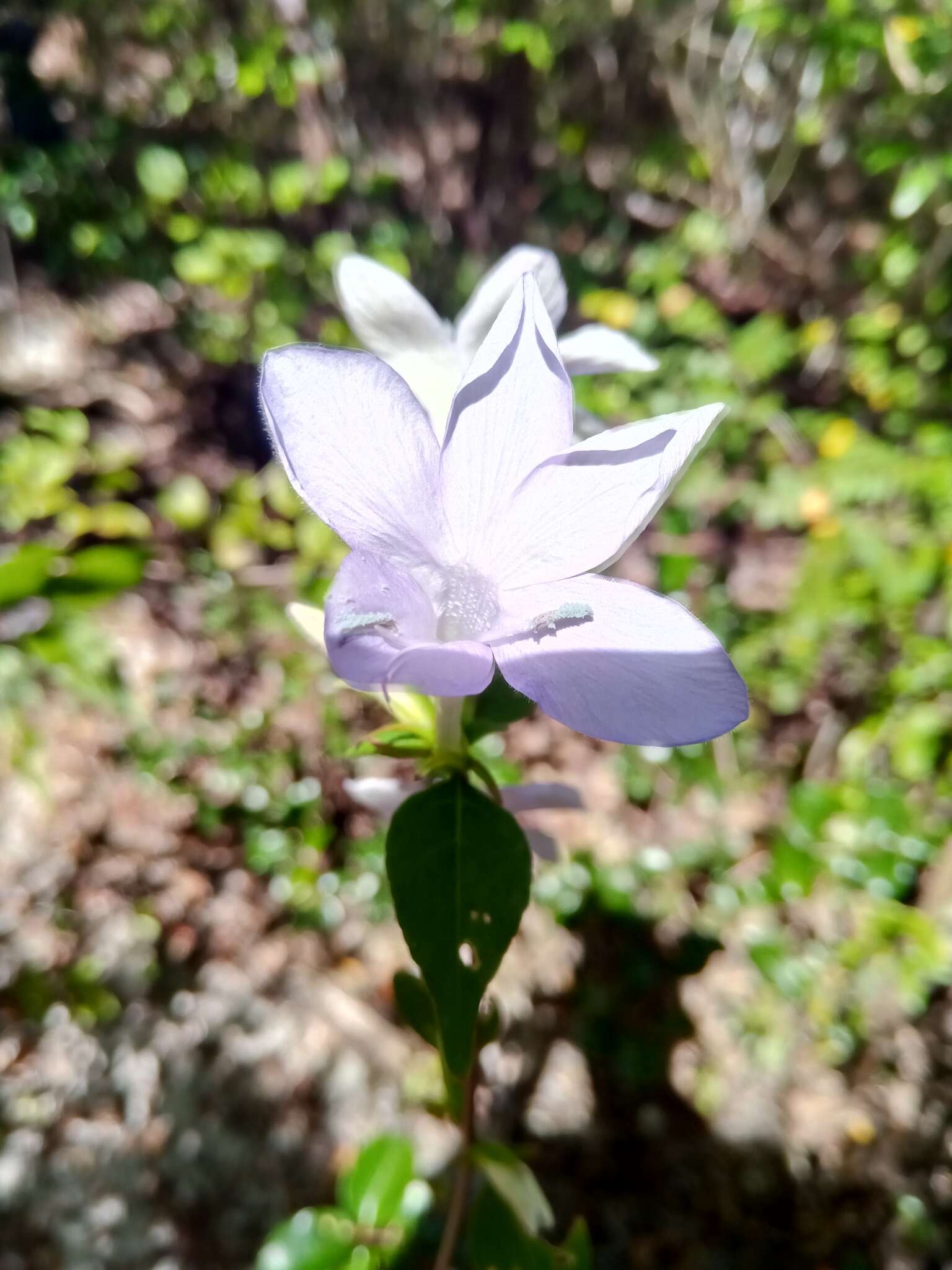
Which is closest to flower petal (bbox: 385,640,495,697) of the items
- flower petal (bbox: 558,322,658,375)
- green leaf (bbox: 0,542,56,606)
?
flower petal (bbox: 558,322,658,375)

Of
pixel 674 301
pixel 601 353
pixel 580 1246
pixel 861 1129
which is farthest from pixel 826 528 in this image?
pixel 580 1246

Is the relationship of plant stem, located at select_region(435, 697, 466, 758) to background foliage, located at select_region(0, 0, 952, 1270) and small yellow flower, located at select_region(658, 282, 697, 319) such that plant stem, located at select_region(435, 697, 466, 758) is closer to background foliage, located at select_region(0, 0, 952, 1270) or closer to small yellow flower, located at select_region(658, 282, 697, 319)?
background foliage, located at select_region(0, 0, 952, 1270)

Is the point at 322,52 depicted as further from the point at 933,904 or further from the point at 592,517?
the point at 933,904

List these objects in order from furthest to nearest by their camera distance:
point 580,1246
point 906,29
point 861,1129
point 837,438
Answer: point 837,438, point 906,29, point 861,1129, point 580,1246

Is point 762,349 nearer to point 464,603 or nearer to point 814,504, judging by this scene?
A: point 814,504

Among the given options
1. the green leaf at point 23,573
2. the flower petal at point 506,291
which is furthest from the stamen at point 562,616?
the green leaf at point 23,573
